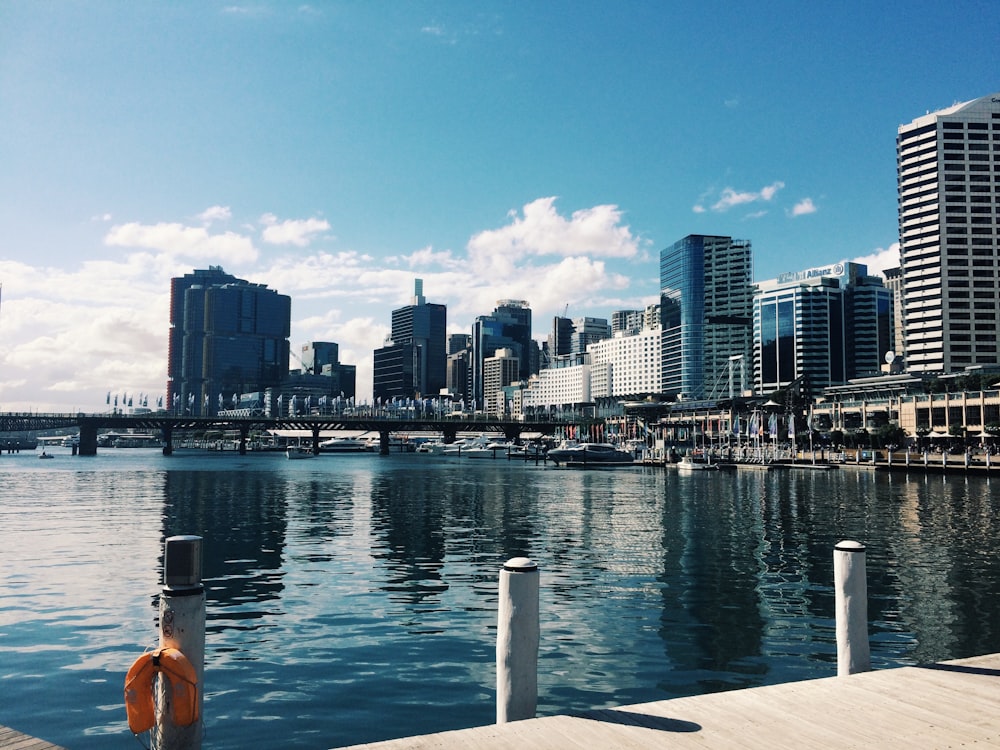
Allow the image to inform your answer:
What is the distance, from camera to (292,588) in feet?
94.9

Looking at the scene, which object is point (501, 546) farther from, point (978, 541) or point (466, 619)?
point (978, 541)

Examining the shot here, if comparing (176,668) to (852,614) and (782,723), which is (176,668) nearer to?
(782,723)

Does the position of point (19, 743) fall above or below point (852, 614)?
below

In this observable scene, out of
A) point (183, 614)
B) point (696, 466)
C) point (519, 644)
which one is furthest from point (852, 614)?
point (696, 466)

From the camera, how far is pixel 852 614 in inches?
447

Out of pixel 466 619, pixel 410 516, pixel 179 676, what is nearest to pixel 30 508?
pixel 410 516

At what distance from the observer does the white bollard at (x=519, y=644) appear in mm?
9336

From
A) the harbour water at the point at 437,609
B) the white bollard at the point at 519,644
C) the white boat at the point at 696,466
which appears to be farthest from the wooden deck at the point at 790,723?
the white boat at the point at 696,466

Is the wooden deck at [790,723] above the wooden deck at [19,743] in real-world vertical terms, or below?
above

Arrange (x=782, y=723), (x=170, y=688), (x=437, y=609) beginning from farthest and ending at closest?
(x=437, y=609) < (x=782, y=723) < (x=170, y=688)

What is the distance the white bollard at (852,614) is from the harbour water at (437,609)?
5.71 metres

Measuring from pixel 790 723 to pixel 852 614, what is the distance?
3.16 meters

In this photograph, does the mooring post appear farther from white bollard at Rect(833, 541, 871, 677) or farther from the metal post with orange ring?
white bollard at Rect(833, 541, 871, 677)

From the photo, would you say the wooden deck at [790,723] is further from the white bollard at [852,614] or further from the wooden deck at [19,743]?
the wooden deck at [19,743]
